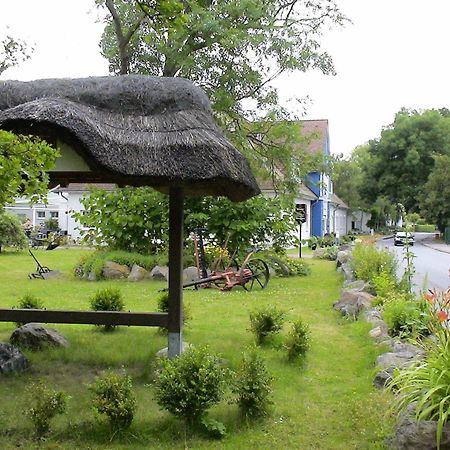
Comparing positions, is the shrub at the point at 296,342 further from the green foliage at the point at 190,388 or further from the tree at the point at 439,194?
the tree at the point at 439,194

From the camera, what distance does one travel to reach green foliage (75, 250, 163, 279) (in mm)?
16797

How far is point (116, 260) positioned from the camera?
17.2 meters

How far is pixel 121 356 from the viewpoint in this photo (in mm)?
7488

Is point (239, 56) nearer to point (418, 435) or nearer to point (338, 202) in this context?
point (418, 435)

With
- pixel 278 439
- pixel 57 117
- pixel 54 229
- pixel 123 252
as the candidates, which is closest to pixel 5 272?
pixel 123 252

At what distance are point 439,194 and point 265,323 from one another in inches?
1713

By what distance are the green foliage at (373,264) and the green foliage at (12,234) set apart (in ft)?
53.3

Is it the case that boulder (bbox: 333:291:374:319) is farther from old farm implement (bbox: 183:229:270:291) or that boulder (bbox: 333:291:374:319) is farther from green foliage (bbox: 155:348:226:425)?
green foliage (bbox: 155:348:226:425)

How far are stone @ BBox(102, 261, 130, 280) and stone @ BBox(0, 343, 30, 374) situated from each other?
971 cm

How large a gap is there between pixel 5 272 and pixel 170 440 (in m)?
15.5

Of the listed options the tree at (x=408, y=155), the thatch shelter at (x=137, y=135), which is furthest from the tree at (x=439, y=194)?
the thatch shelter at (x=137, y=135)

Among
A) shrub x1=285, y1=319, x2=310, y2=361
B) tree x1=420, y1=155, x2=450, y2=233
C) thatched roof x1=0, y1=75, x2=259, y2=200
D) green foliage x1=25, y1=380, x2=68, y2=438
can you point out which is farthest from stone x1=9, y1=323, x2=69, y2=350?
tree x1=420, y1=155, x2=450, y2=233

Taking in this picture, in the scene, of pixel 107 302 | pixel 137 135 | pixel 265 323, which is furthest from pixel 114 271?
pixel 137 135

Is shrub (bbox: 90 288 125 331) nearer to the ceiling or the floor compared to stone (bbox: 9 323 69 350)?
nearer to the ceiling
